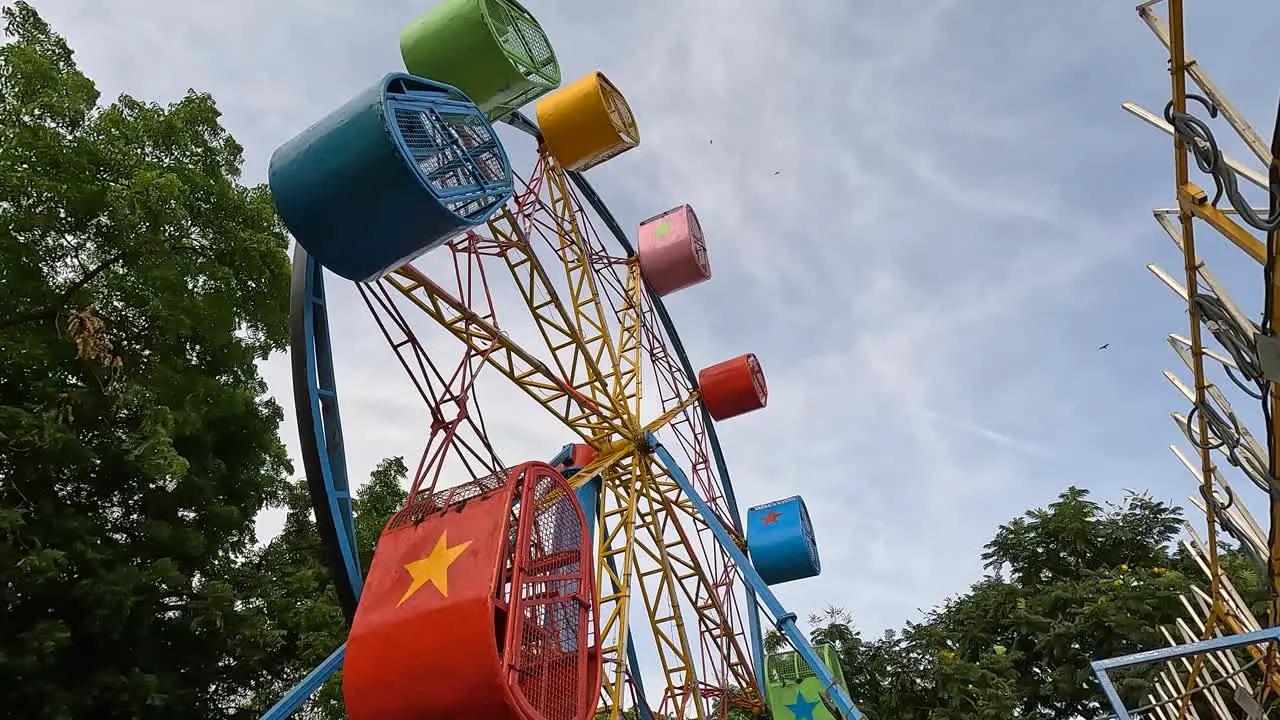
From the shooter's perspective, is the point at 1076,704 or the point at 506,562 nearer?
the point at 506,562

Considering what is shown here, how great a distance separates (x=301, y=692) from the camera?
8.22m

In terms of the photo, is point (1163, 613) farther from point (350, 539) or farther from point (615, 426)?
point (350, 539)

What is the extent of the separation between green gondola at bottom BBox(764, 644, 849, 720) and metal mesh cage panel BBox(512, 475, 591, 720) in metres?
8.63

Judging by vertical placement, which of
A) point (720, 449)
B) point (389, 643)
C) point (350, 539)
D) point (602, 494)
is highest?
point (720, 449)

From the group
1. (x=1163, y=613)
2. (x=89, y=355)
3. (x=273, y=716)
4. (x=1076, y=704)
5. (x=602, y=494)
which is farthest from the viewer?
(x=1076, y=704)

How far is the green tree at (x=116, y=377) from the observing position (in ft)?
35.0

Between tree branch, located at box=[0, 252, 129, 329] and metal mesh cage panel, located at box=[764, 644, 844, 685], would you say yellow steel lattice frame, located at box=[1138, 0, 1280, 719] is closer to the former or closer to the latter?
metal mesh cage panel, located at box=[764, 644, 844, 685]

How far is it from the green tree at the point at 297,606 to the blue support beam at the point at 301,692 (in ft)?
20.2

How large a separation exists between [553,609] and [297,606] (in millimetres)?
10208

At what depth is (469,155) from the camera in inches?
268

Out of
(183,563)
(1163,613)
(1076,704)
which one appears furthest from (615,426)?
(1076,704)

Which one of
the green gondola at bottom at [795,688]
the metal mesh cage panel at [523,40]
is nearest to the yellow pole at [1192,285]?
the metal mesh cage panel at [523,40]

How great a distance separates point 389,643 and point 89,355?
698 cm

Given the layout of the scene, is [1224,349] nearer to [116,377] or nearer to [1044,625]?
[116,377]
